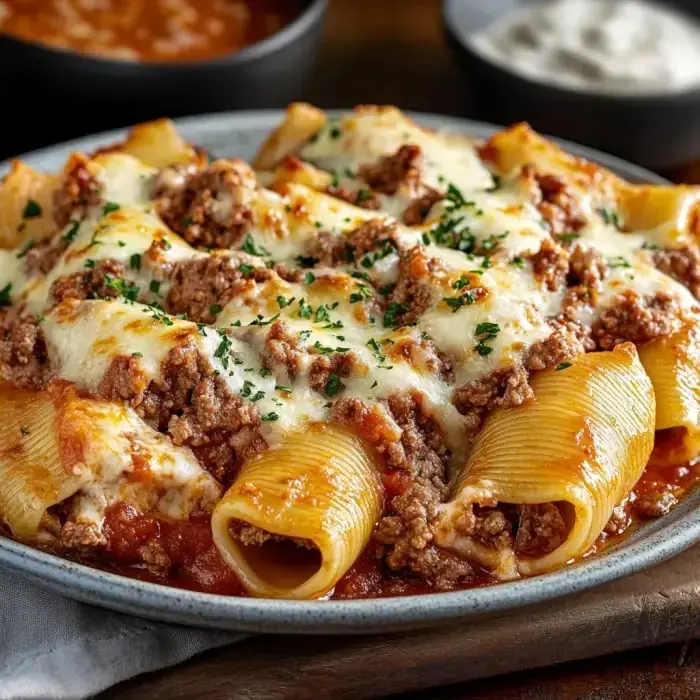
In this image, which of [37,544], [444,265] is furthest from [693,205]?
[37,544]

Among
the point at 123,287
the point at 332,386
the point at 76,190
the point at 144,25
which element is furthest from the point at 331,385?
the point at 144,25

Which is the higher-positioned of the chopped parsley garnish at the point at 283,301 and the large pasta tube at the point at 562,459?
the chopped parsley garnish at the point at 283,301

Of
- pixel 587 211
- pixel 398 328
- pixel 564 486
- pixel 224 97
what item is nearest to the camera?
pixel 564 486

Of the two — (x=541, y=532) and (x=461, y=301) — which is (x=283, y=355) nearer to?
(x=461, y=301)

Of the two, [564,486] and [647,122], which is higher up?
[564,486]

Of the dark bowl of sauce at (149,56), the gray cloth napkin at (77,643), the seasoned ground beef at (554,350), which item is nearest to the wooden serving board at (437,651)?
the gray cloth napkin at (77,643)

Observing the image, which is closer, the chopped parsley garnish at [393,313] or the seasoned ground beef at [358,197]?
the chopped parsley garnish at [393,313]

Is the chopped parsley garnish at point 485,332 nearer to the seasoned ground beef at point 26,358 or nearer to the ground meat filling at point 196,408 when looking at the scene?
the ground meat filling at point 196,408

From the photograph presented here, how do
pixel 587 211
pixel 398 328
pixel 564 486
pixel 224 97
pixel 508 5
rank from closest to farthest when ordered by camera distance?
pixel 564 486, pixel 398 328, pixel 587 211, pixel 224 97, pixel 508 5

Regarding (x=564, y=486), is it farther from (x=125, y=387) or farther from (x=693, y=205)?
(x=693, y=205)
